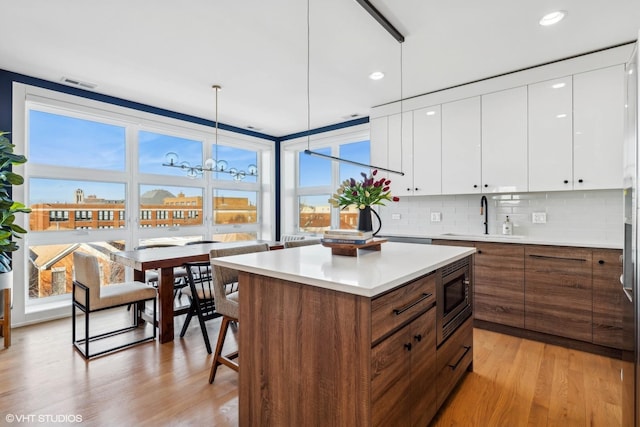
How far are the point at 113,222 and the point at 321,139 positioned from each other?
10.7 ft

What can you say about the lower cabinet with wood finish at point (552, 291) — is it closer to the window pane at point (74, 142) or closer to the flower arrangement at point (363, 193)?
the flower arrangement at point (363, 193)

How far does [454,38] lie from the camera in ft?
8.79

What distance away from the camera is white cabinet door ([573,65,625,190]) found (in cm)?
280

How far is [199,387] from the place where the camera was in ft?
7.12

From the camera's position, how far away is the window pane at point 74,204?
3.58 meters

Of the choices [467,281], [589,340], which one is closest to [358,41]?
[467,281]

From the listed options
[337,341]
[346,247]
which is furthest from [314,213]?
[337,341]

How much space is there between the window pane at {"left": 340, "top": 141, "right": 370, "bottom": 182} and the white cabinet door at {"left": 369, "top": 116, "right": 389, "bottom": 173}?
25.0 inches

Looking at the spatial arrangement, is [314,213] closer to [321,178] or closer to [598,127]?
[321,178]

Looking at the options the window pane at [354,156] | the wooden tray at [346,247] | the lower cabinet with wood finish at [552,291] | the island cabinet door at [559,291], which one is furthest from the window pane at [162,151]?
the island cabinet door at [559,291]

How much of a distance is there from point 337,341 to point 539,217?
10.1 feet

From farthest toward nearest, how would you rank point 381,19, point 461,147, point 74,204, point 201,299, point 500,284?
→ point 74,204, point 461,147, point 500,284, point 201,299, point 381,19

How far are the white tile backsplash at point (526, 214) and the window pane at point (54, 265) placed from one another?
3.66 metres

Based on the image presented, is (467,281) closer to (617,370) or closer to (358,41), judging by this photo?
(617,370)
